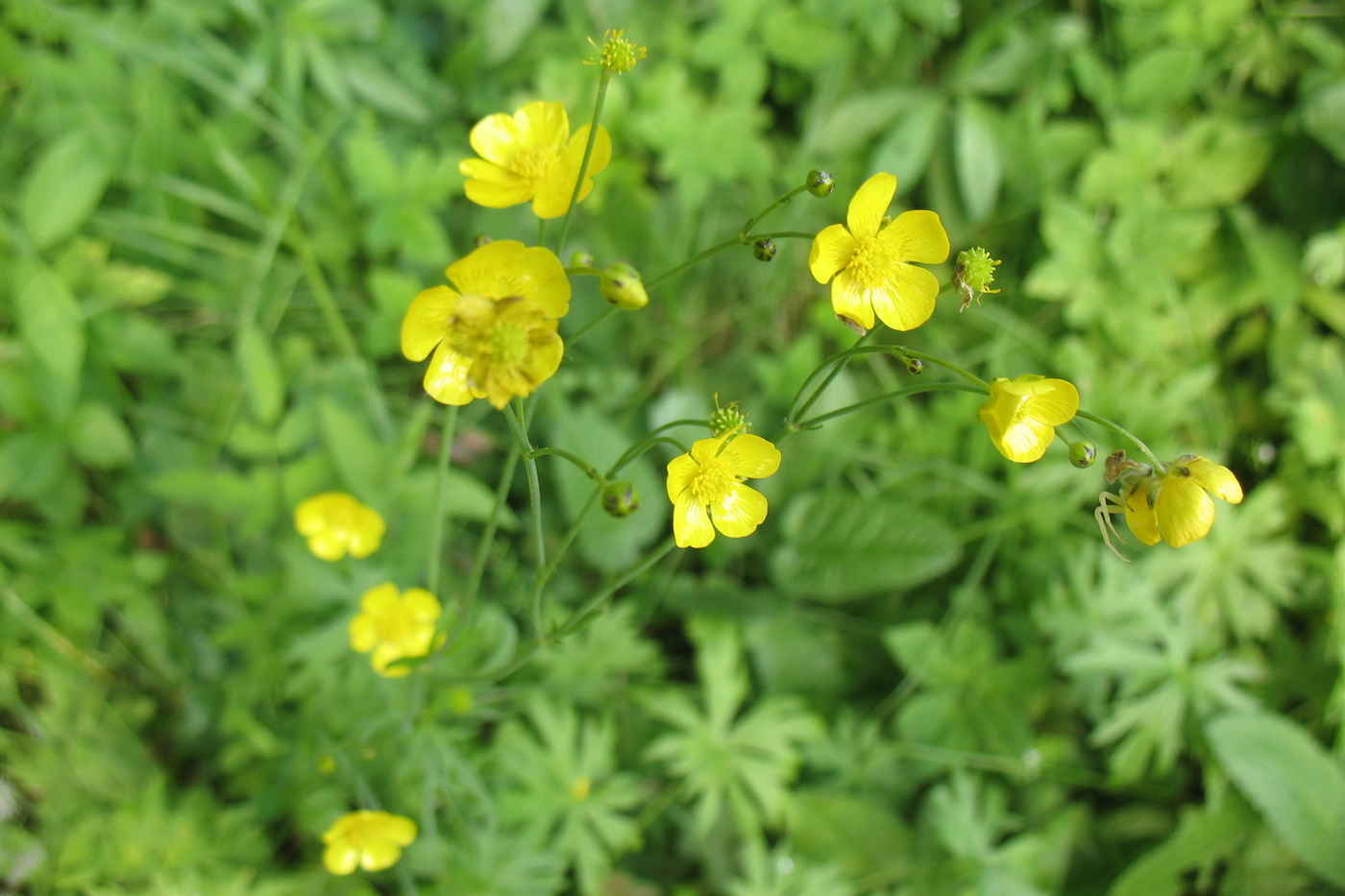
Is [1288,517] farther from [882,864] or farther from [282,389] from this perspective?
[282,389]

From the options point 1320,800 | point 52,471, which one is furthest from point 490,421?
point 1320,800

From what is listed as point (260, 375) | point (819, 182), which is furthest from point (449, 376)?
point (260, 375)

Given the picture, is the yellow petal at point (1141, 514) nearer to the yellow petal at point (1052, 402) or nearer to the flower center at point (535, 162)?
the yellow petal at point (1052, 402)

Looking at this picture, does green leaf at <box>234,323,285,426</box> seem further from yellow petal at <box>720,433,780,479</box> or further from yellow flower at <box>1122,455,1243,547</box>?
yellow flower at <box>1122,455,1243,547</box>

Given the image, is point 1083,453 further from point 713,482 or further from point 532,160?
point 532,160

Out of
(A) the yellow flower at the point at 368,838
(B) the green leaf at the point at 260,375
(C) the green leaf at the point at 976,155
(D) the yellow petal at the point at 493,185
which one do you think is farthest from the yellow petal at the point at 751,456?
(C) the green leaf at the point at 976,155

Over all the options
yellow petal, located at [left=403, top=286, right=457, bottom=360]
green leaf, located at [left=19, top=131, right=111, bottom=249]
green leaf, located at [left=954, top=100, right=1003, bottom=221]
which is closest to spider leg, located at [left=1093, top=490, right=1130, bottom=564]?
yellow petal, located at [left=403, top=286, right=457, bottom=360]

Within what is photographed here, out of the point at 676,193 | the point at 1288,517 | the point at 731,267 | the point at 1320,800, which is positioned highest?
the point at 676,193
